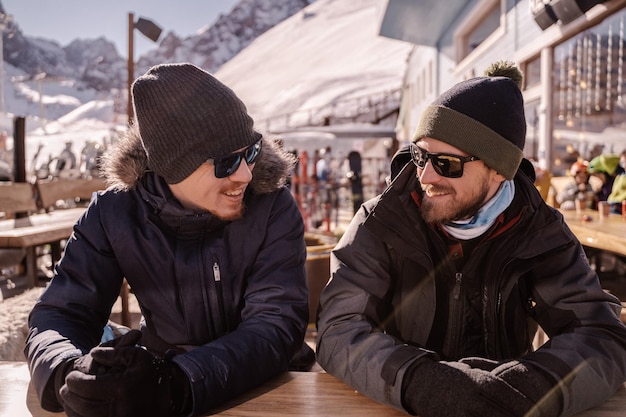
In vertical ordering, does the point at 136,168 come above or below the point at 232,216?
above

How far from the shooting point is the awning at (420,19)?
1408cm

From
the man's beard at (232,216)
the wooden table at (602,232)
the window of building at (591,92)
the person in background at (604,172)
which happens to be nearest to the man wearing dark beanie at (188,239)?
the man's beard at (232,216)

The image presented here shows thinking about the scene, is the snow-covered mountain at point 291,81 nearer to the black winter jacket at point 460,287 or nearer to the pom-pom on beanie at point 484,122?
the pom-pom on beanie at point 484,122

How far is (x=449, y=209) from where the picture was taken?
5.63ft

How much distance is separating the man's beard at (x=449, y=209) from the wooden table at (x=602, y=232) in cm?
211

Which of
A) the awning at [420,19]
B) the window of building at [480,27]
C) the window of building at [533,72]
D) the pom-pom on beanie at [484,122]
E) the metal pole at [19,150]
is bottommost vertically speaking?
the pom-pom on beanie at [484,122]

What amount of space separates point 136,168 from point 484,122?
1137 mm

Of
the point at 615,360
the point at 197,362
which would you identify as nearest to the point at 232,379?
the point at 197,362

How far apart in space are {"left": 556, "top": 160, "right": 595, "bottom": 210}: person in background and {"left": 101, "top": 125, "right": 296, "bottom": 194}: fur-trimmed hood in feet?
14.6

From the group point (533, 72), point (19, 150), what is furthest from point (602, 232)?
point (19, 150)

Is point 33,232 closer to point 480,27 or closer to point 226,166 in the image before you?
point 226,166

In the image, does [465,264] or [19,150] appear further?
[19,150]

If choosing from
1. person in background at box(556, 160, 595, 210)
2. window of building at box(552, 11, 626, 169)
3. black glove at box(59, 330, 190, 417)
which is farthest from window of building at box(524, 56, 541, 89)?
black glove at box(59, 330, 190, 417)

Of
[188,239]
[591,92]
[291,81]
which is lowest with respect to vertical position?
[188,239]
